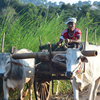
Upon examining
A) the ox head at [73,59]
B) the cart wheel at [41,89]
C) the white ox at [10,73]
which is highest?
the ox head at [73,59]

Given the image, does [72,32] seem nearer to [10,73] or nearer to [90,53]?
[90,53]

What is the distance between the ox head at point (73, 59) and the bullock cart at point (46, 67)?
0.12 meters

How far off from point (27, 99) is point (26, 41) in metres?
2.25

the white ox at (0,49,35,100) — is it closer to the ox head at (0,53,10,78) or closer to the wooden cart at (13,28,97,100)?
the ox head at (0,53,10,78)

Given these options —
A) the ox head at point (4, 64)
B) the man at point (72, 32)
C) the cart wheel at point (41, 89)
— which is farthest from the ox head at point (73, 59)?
the cart wheel at point (41, 89)

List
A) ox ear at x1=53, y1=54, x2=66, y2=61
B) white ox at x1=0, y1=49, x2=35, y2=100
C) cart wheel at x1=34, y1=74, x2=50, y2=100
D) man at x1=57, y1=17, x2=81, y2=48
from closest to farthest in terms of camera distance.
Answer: ox ear at x1=53, y1=54, x2=66, y2=61
white ox at x1=0, y1=49, x2=35, y2=100
man at x1=57, y1=17, x2=81, y2=48
cart wheel at x1=34, y1=74, x2=50, y2=100

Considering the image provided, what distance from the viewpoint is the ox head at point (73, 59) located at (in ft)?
10.3

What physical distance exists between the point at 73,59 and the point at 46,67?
1262 millimetres

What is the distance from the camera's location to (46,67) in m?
4.35

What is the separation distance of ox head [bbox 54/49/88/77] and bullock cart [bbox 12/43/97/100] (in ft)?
0.40

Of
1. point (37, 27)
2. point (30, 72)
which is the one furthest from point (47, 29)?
point (30, 72)

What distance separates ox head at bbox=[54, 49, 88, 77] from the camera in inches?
123

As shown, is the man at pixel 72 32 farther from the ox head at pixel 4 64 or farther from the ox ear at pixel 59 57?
the ox head at pixel 4 64

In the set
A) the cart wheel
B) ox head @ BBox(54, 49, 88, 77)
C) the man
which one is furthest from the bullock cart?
the man
